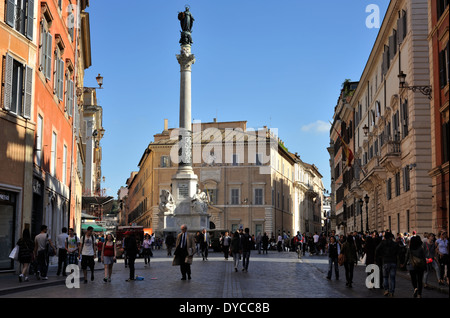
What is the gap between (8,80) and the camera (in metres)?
22.0

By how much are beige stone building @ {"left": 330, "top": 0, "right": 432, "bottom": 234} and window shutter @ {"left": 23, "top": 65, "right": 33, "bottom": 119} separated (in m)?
14.5

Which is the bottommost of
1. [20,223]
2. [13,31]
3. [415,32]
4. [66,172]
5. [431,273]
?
[431,273]

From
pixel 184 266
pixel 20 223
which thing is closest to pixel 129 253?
pixel 184 266

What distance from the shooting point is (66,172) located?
1406 inches

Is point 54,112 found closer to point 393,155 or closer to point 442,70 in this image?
point 442,70

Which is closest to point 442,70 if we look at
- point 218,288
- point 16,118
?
point 218,288

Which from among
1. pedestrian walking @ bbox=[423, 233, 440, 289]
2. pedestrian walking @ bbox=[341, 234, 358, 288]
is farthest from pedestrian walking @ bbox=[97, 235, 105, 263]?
pedestrian walking @ bbox=[423, 233, 440, 289]

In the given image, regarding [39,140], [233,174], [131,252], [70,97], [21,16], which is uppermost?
[21,16]

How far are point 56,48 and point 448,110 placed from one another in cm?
1724

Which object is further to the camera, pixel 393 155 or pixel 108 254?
pixel 393 155

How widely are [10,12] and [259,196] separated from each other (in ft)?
203

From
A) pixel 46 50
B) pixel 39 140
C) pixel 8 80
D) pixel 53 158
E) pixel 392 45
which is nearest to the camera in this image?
pixel 8 80

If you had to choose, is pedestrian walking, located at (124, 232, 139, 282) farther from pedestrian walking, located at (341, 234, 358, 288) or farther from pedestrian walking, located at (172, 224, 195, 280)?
pedestrian walking, located at (341, 234, 358, 288)

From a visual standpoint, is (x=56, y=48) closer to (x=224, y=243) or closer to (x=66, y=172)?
(x=66, y=172)
